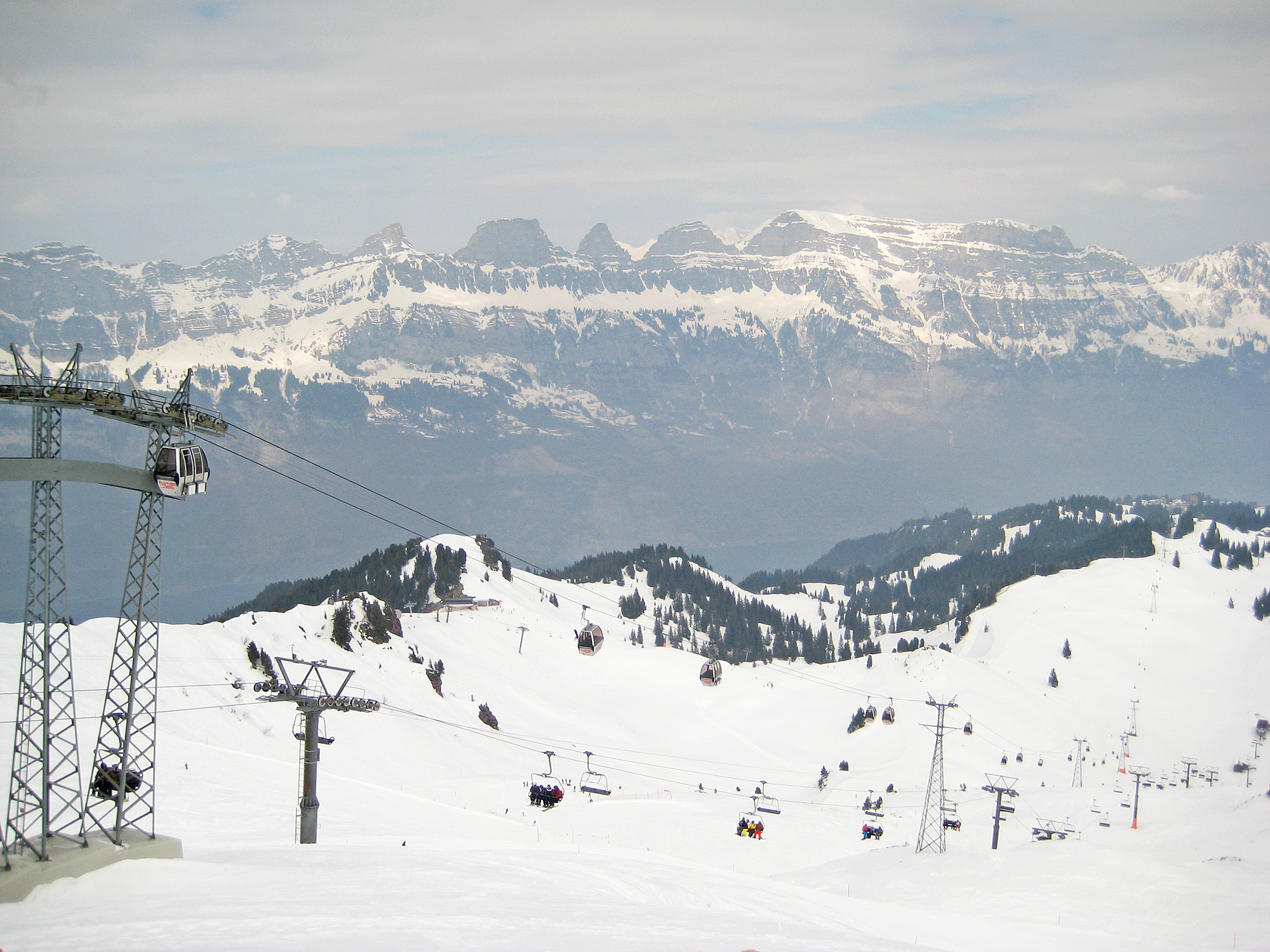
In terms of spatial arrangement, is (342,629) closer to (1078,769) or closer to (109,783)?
(109,783)

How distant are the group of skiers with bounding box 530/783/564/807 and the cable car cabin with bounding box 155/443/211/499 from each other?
50442 millimetres

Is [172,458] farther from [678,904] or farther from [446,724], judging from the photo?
[446,724]

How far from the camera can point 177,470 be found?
4325 centimetres

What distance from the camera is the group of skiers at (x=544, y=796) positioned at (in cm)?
8812

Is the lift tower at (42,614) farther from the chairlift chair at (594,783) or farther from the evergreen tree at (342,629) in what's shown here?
the evergreen tree at (342,629)

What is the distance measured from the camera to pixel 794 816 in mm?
101188

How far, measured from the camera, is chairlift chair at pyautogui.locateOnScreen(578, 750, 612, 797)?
100438 millimetres

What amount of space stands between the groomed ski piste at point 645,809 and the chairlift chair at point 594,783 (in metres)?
1.72

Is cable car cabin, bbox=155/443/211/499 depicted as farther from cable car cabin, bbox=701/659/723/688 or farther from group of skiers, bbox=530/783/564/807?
cable car cabin, bbox=701/659/723/688

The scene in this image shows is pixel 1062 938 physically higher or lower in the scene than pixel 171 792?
lower

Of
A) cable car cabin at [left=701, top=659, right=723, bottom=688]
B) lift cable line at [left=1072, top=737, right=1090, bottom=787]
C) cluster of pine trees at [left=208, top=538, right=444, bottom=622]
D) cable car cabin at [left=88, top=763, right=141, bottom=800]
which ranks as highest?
cable car cabin at [left=88, top=763, right=141, bottom=800]

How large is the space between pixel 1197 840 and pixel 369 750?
240 ft

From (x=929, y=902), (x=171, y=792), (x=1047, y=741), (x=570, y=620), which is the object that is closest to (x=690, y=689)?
(x=570, y=620)

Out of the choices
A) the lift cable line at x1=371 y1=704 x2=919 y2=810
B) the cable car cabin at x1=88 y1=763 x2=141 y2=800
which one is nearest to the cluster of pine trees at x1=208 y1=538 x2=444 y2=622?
the lift cable line at x1=371 y1=704 x2=919 y2=810
